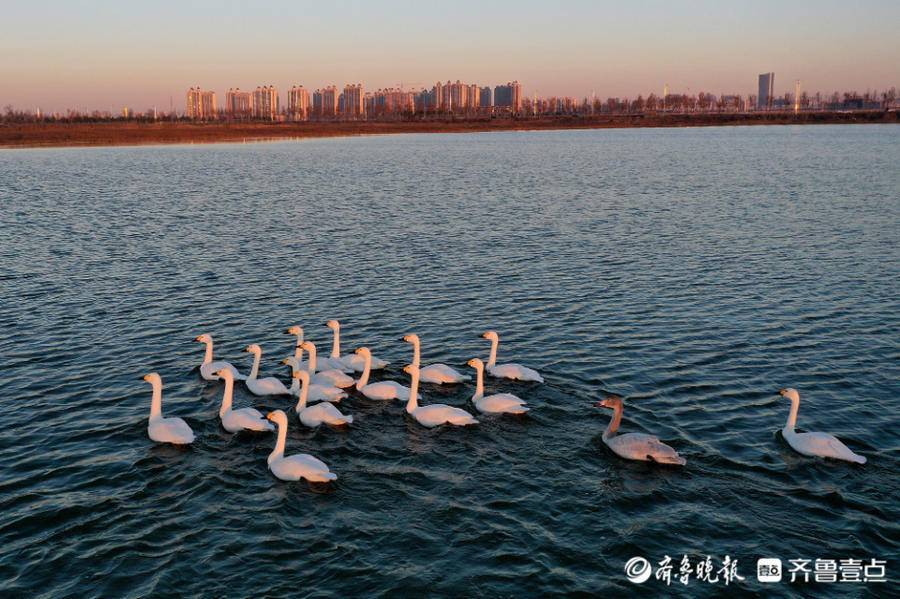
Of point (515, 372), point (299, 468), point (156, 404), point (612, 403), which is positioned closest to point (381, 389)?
point (515, 372)

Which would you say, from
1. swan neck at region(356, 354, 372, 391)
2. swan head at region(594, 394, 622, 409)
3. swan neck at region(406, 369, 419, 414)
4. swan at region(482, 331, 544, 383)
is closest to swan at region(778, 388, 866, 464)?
swan head at region(594, 394, 622, 409)

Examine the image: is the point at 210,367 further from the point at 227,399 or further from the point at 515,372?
the point at 515,372

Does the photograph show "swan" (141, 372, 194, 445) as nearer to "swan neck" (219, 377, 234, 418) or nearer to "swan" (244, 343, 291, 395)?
"swan neck" (219, 377, 234, 418)

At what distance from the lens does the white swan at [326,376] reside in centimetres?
1939

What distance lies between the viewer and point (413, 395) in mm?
18281

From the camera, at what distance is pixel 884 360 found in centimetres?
2155

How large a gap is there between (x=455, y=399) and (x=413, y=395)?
140 centimetres

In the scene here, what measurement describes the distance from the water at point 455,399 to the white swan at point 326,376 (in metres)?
0.61

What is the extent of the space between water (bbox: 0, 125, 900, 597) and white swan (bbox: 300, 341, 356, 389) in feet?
2.02

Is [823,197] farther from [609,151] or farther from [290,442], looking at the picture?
[609,151]

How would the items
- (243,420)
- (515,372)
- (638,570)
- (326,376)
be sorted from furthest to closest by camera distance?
(515,372), (326,376), (243,420), (638,570)

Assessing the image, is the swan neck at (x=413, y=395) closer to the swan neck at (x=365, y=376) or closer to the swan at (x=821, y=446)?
the swan neck at (x=365, y=376)

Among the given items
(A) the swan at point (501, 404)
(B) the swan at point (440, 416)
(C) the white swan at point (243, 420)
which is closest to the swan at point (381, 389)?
(B) the swan at point (440, 416)

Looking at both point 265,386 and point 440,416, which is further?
point 265,386
